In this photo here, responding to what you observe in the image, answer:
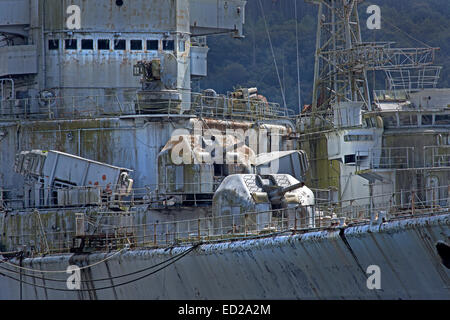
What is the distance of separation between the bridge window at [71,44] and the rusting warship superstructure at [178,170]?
0.18ft

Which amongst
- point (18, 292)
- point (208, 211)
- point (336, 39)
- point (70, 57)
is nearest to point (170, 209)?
Result: point (208, 211)

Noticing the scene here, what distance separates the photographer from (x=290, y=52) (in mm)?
87812

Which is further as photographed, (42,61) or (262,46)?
(262,46)

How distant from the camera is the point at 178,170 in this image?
37625 millimetres

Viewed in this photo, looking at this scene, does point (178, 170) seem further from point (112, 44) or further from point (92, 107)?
point (112, 44)

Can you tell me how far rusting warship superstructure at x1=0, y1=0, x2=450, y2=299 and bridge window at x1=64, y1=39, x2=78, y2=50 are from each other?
54 mm

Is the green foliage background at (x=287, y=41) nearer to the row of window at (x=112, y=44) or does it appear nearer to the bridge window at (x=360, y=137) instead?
the bridge window at (x=360, y=137)

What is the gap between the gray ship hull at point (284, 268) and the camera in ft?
94.9

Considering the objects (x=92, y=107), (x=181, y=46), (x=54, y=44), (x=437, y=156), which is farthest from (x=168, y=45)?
(x=437, y=156)

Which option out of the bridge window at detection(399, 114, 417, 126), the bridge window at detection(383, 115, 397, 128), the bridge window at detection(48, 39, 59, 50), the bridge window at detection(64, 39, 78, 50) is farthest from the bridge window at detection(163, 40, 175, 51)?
the bridge window at detection(399, 114, 417, 126)

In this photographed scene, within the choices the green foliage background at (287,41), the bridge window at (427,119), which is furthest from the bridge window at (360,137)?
the green foliage background at (287,41)

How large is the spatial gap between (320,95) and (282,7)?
3806 centimetres

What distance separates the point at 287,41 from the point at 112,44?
46.5 meters

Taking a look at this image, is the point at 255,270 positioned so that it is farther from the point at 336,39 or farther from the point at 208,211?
the point at 336,39
